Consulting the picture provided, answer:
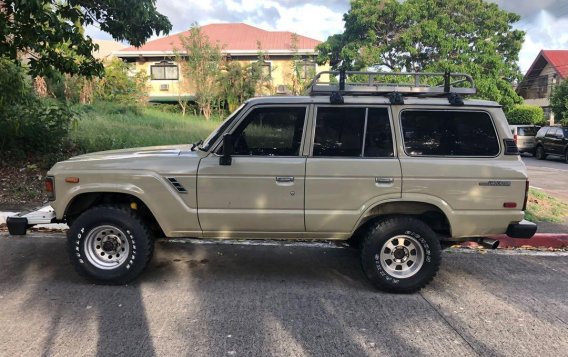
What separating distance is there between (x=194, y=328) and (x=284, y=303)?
3.01ft

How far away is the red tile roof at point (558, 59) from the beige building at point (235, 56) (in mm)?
20749

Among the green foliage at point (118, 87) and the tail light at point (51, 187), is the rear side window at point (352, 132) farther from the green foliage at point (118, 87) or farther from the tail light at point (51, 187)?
the green foliage at point (118, 87)

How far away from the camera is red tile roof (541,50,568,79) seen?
1522 inches

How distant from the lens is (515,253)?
642cm

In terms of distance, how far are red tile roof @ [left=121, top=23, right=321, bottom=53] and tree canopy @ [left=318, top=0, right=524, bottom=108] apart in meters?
4.18

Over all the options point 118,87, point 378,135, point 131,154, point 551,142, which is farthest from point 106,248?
point 551,142

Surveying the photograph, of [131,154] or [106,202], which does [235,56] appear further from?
[106,202]

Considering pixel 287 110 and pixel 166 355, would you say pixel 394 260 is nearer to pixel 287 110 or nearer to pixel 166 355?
pixel 287 110

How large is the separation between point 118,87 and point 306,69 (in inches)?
440

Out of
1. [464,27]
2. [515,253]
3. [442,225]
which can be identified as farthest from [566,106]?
[442,225]

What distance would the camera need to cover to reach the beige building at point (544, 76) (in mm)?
39375

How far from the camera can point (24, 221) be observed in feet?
16.0

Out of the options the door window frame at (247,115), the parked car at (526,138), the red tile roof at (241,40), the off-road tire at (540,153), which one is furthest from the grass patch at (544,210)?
the red tile roof at (241,40)

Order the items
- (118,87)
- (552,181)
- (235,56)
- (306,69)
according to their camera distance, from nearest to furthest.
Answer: (552,181) → (118,87) → (306,69) → (235,56)
